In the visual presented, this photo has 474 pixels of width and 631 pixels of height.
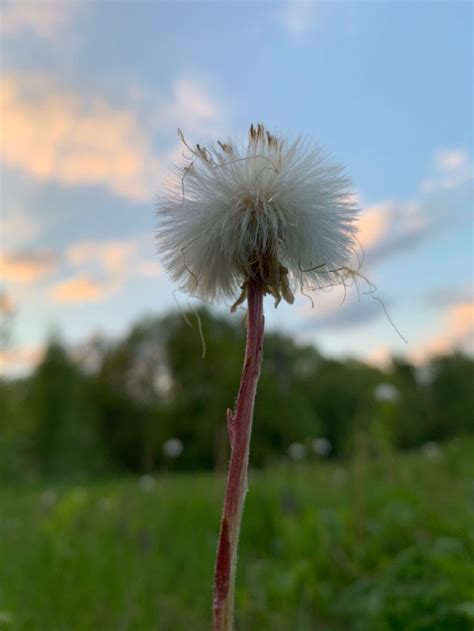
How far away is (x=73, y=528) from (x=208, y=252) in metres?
5.62

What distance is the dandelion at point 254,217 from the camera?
0.94 meters

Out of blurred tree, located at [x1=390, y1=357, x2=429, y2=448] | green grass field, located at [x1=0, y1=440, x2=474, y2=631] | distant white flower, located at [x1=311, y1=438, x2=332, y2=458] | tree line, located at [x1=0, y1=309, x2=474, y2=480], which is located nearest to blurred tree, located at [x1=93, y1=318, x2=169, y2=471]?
tree line, located at [x1=0, y1=309, x2=474, y2=480]

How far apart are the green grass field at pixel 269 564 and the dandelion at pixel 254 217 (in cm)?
116

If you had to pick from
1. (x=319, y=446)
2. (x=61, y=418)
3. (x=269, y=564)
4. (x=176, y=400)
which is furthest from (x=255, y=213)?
(x=61, y=418)

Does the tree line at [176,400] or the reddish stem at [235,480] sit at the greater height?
the tree line at [176,400]

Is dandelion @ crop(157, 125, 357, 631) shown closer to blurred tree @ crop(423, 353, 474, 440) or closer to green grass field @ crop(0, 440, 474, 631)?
Result: green grass field @ crop(0, 440, 474, 631)

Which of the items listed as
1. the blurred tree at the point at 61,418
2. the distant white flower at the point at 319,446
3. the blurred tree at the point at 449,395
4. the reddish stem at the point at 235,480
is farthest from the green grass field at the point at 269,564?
the blurred tree at the point at 449,395

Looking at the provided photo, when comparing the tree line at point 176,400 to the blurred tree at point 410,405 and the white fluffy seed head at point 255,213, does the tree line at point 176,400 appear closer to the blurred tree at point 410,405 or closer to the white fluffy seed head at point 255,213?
the blurred tree at point 410,405

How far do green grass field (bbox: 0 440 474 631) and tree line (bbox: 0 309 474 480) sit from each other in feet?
64.2

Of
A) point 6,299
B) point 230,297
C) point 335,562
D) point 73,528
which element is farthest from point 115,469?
point 230,297

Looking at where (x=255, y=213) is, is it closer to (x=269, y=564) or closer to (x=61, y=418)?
(x=269, y=564)

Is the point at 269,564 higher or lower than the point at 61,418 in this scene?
lower

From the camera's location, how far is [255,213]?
94 centimetres

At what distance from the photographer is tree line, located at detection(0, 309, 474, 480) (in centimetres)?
2936
